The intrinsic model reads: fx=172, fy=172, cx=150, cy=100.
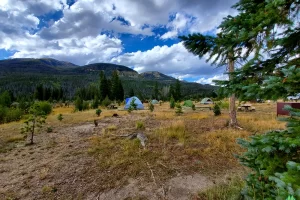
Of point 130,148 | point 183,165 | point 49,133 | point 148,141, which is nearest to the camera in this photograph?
point 183,165

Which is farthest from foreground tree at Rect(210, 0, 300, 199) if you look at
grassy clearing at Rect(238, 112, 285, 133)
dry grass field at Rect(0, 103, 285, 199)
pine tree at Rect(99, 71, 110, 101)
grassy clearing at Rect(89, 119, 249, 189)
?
pine tree at Rect(99, 71, 110, 101)

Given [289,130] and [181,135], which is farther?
[181,135]

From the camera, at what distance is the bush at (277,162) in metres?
1.28

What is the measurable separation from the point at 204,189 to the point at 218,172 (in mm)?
1064

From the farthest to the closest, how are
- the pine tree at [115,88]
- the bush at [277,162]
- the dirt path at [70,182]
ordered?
the pine tree at [115,88] → the dirt path at [70,182] → the bush at [277,162]

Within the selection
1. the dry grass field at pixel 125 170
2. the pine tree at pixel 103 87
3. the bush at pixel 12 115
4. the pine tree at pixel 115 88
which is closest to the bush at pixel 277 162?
the dry grass field at pixel 125 170

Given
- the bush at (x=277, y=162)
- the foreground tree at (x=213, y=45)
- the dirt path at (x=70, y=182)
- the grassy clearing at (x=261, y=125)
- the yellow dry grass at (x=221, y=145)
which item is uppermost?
the foreground tree at (x=213, y=45)

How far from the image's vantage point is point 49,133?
10172 millimetres

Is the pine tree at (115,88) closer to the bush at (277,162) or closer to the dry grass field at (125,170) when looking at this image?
the dry grass field at (125,170)

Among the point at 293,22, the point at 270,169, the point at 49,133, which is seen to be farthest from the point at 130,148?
the point at 49,133

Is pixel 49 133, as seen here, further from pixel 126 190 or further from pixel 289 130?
pixel 289 130

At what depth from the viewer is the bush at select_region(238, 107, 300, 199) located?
1283 mm

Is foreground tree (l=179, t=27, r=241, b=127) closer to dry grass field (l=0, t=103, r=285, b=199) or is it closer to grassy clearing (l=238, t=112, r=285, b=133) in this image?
dry grass field (l=0, t=103, r=285, b=199)

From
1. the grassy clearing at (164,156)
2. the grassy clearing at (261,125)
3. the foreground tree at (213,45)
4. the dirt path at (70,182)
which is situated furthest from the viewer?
the grassy clearing at (261,125)
